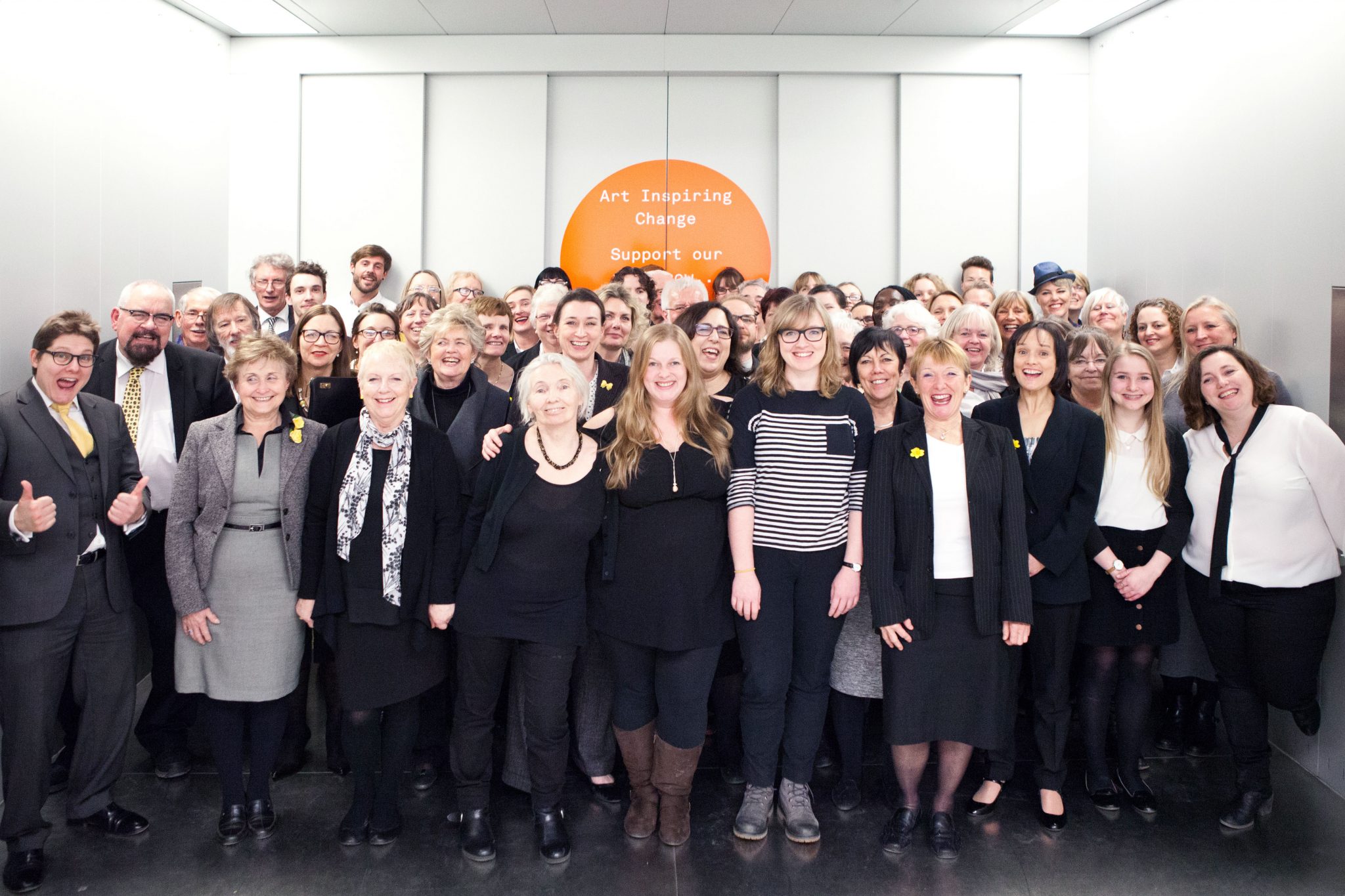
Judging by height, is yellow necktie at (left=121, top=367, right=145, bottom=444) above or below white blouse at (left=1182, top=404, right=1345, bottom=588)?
above

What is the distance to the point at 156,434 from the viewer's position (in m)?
3.84

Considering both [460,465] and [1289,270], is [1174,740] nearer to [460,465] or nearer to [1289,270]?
[1289,270]

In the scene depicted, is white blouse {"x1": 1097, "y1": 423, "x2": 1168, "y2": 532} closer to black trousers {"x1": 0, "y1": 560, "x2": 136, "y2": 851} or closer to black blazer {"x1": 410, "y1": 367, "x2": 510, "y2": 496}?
black blazer {"x1": 410, "y1": 367, "x2": 510, "y2": 496}

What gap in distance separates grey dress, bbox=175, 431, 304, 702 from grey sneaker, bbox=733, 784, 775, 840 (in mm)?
1699

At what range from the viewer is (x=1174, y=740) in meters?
4.18

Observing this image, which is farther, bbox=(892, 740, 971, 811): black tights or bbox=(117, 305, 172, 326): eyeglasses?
bbox=(117, 305, 172, 326): eyeglasses

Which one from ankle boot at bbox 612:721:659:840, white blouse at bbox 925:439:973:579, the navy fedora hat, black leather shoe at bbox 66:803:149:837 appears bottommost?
black leather shoe at bbox 66:803:149:837

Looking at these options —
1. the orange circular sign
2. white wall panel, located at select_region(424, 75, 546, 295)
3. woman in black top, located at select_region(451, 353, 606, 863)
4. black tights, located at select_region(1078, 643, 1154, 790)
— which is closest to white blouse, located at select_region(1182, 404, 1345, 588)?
black tights, located at select_region(1078, 643, 1154, 790)

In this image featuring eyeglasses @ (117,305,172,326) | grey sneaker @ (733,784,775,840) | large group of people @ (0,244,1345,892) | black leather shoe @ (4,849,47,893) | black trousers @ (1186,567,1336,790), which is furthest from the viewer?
eyeglasses @ (117,305,172,326)

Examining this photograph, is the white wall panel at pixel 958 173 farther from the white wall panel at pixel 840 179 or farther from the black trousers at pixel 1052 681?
the black trousers at pixel 1052 681

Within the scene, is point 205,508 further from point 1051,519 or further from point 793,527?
point 1051,519

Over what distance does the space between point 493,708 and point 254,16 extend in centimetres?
593

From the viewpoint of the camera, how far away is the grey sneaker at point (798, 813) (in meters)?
3.32

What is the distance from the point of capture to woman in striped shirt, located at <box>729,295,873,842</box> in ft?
10.5
